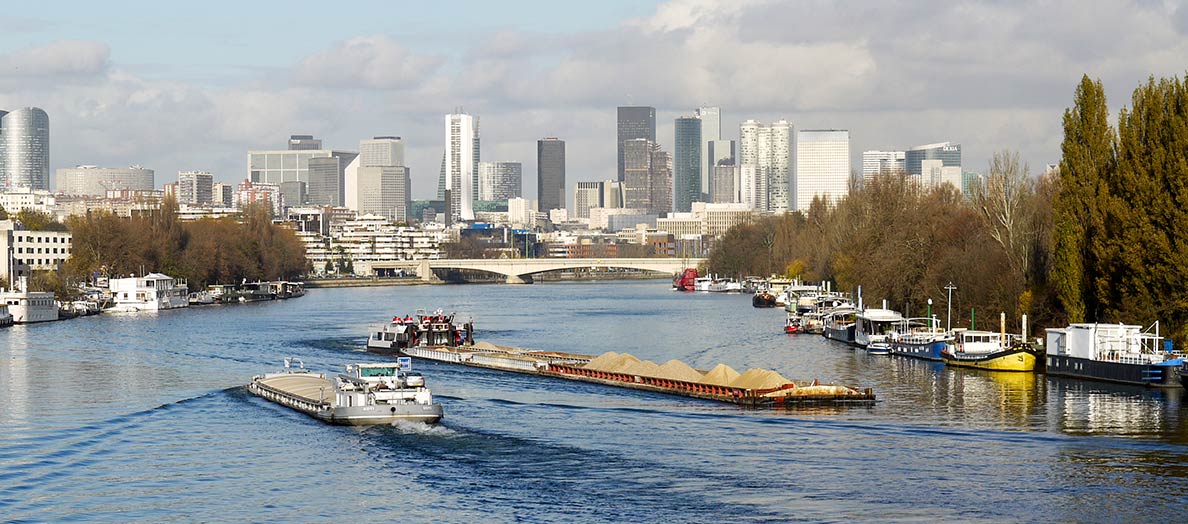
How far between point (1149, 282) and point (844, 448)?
2241 centimetres

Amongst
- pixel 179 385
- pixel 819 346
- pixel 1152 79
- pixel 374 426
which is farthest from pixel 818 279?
pixel 374 426

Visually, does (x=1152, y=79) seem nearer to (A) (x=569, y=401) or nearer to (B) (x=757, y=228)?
(A) (x=569, y=401)

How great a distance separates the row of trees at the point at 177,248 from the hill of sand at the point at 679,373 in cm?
8341

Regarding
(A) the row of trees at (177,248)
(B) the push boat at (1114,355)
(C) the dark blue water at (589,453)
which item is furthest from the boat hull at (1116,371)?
(A) the row of trees at (177,248)

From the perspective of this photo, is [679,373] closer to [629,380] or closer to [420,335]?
[629,380]

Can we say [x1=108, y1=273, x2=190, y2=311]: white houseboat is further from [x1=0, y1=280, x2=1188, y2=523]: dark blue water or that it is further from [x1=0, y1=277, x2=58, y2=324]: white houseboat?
[x1=0, y1=280, x2=1188, y2=523]: dark blue water

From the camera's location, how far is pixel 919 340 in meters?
71.2

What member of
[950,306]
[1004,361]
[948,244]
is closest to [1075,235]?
[1004,361]

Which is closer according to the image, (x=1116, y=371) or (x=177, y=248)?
(x=1116, y=371)

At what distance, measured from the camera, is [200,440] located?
144 ft

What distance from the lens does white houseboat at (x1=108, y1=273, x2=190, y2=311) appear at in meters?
125

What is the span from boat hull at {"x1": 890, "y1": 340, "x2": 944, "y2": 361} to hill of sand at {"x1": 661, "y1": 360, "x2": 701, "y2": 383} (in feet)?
53.0

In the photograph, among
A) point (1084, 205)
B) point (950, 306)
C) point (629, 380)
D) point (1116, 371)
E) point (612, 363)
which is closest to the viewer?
point (1116, 371)

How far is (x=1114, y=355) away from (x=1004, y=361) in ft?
18.7
